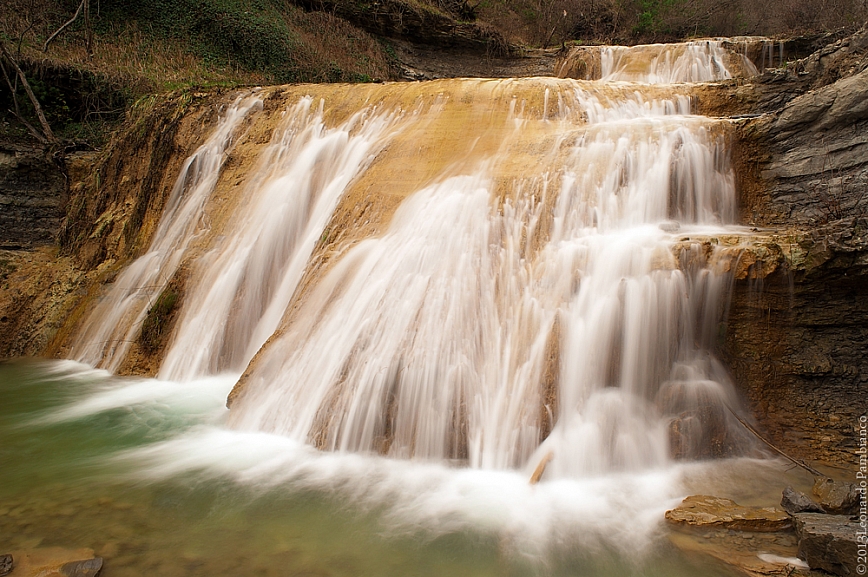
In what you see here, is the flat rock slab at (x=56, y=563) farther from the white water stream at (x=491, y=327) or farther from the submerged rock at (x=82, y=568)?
the white water stream at (x=491, y=327)

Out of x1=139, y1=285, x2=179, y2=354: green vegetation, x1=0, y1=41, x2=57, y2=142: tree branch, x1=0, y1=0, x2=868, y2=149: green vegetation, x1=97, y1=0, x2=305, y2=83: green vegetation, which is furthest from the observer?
x1=97, y1=0, x2=305, y2=83: green vegetation

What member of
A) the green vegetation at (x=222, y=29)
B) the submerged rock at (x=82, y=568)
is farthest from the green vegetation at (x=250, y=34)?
the submerged rock at (x=82, y=568)

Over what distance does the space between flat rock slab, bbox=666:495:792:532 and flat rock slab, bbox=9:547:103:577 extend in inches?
135

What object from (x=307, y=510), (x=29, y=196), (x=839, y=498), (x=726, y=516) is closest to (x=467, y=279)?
(x=307, y=510)

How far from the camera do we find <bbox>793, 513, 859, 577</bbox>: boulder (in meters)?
2.79

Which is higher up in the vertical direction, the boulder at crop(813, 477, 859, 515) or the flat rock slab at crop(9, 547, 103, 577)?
the boulder at crop(813, 477, 859, 515)

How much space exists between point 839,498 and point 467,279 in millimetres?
3275

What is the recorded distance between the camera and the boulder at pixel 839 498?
328cm

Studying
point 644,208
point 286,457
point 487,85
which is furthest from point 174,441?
point 487,85

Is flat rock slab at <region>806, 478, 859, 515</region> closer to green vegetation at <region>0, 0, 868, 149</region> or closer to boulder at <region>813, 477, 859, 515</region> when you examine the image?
boulder at <region>813, 477, 859, 515</region>

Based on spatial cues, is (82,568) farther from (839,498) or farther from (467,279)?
(839,498)

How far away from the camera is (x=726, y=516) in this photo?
343 cm

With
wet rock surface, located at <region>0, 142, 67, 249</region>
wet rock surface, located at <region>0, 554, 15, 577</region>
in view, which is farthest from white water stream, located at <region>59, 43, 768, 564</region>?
wet rock surface, located at <region>0, 142, 67, 249</region>

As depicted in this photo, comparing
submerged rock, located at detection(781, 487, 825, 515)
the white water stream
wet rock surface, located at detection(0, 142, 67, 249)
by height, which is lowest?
submerged rock, located at detection(781, 487, 825, 515)
